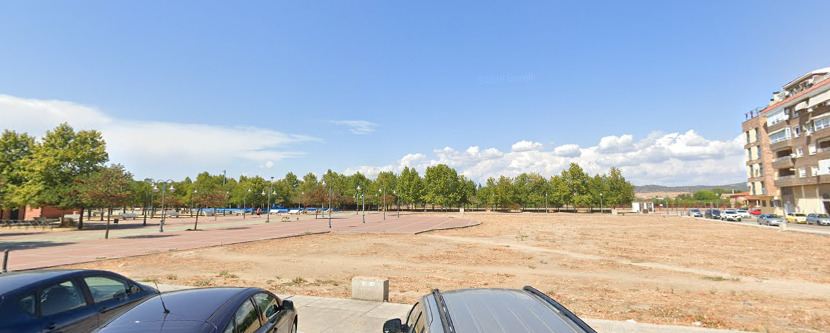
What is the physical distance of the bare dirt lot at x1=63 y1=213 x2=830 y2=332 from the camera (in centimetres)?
986

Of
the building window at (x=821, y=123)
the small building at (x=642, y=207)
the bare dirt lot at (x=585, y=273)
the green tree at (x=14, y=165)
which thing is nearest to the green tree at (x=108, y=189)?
the green tree at (x=14, y=165)

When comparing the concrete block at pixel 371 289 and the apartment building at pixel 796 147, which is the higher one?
the apartment building at pixel 796 147

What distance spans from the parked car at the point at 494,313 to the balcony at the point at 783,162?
83.7 metres

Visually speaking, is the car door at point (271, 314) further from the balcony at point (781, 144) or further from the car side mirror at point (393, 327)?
the balcony at point (781, 144)

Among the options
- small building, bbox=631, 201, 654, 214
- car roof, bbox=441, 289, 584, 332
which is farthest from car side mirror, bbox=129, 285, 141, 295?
small building, bbox=631, 201, 654, 214

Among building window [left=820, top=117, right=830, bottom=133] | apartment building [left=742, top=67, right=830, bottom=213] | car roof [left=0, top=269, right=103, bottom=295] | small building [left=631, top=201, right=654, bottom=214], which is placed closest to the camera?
car roof [left=0, top=269, right=103, bottom=295]

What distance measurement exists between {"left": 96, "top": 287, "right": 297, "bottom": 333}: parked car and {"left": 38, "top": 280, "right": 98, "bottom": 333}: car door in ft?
5.78

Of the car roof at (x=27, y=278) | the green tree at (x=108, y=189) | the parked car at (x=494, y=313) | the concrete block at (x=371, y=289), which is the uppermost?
the green tree at (x=108, y=189)

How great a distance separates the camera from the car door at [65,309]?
4746 millimetres

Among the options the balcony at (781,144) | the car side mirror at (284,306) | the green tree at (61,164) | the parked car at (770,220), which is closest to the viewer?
the car side mirror at (284,306)

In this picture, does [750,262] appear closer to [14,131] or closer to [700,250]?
[700,250]

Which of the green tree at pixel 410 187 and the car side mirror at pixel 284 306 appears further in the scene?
Result: the green tree at pixel 410 187

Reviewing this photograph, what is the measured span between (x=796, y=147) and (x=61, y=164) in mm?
105155

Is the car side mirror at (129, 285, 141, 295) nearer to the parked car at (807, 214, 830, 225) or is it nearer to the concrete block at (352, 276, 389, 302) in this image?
the concrete block at (352, 276, 389, 302)
